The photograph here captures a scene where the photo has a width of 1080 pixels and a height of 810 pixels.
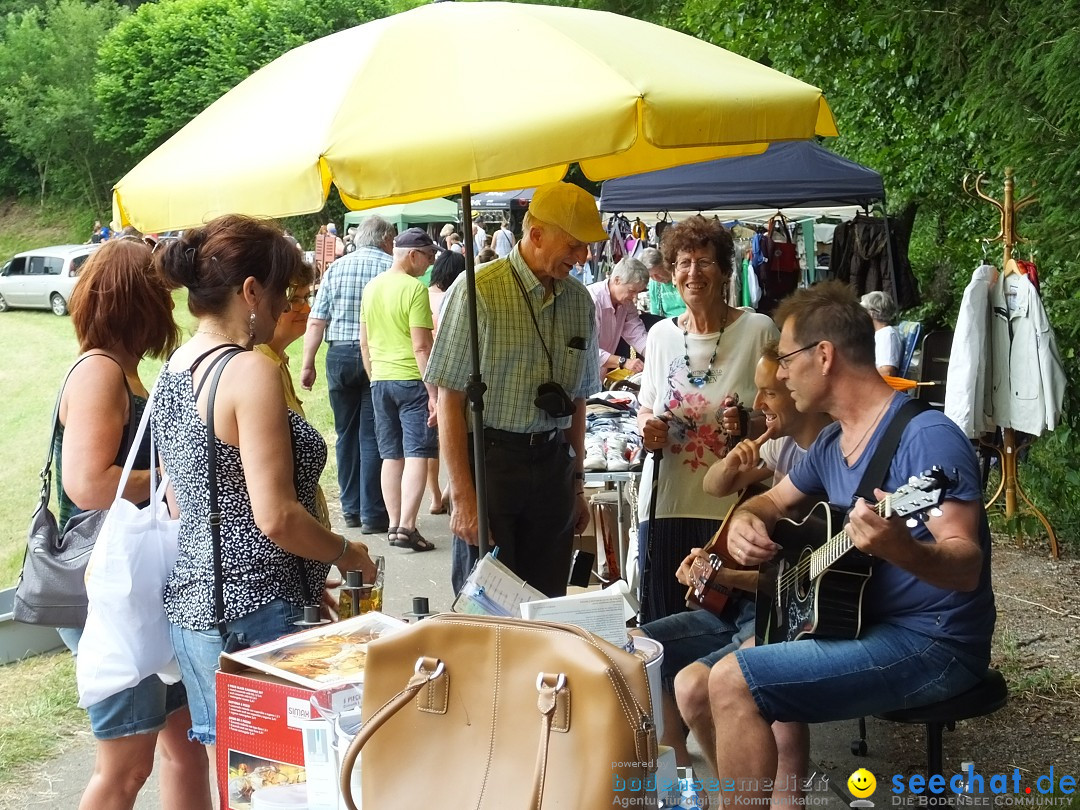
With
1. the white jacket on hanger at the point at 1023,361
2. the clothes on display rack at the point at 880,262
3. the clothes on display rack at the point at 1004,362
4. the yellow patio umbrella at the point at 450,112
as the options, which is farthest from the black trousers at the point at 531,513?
the clothes on display rack at the point at 880,262

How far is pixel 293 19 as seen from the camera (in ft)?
159

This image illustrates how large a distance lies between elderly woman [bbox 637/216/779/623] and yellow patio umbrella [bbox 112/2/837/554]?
1.09 metres

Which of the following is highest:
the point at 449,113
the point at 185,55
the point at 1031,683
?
the point at 185,55

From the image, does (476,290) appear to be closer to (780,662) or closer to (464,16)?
(464,16)

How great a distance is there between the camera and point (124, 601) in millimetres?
2764

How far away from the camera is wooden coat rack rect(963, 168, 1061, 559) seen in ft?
21.6

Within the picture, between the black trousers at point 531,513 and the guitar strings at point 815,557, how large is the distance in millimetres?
1129

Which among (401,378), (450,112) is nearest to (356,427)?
(401,378)

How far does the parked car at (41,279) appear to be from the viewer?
2931 cm

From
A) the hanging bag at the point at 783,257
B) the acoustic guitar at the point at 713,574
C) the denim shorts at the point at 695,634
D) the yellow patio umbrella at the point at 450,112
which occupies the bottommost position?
the denim shorts at the point at 695,634

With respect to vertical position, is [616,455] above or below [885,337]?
below

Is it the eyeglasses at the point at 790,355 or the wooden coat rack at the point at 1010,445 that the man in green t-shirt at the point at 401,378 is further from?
the eyeglasses at the point at 790,355

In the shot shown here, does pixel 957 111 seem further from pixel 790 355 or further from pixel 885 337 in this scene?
pixel 790 355

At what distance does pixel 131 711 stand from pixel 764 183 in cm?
663
